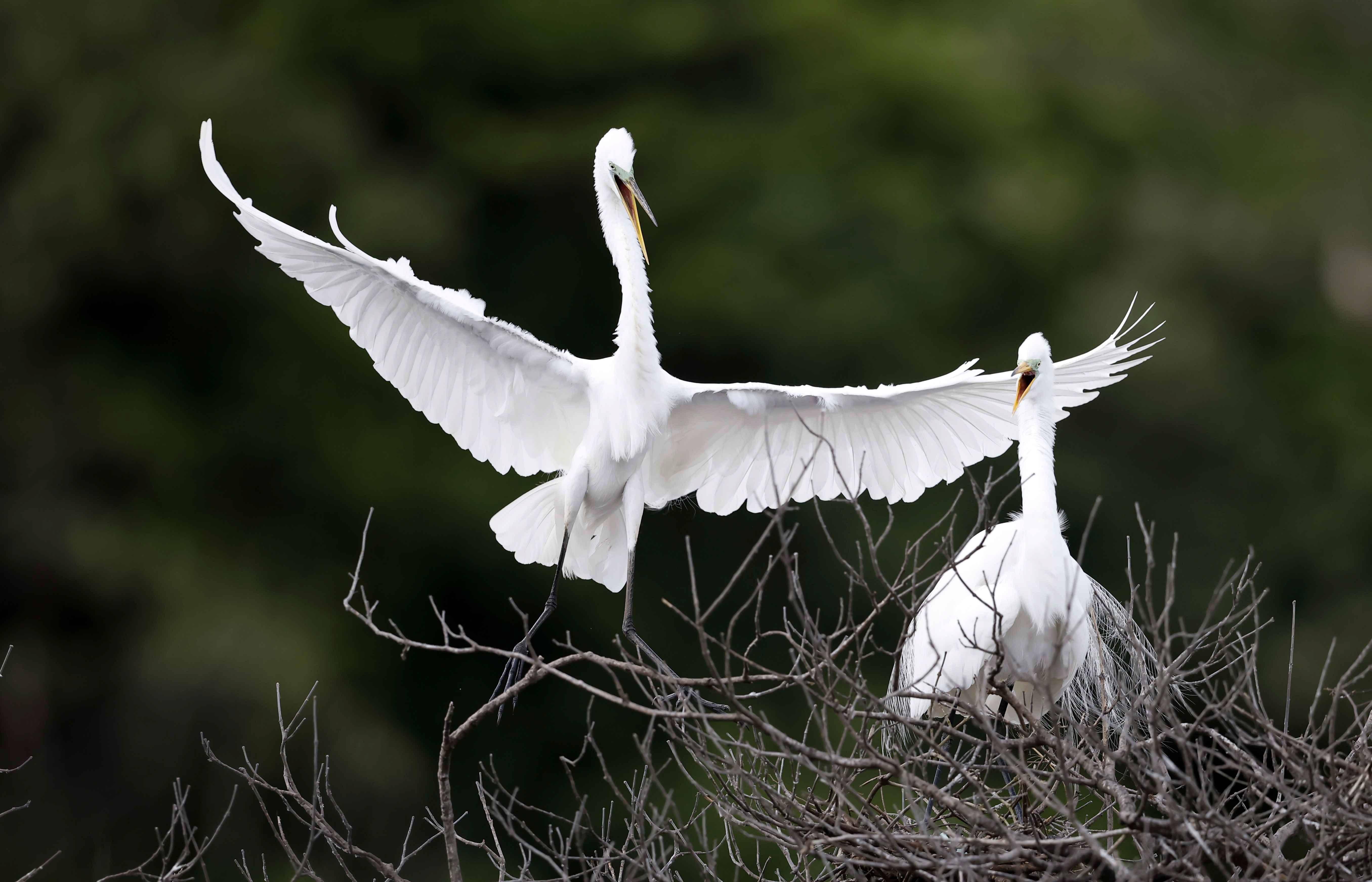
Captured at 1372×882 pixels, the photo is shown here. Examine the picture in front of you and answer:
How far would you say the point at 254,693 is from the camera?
533 cm

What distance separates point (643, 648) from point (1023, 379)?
792mm

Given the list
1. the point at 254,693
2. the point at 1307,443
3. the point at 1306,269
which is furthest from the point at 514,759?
the point at 1306,269

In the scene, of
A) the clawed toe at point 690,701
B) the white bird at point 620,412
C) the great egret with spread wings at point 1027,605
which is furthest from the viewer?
the white bird at point 620,412

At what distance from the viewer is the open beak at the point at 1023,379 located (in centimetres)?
244

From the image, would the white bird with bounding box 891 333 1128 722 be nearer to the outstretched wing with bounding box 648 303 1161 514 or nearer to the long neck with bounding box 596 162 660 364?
the outstretched wing with bounding box 648 303 1161 514

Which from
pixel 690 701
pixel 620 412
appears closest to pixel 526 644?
pixel 690 701

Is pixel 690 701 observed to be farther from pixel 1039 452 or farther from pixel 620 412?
pixel 1039 452

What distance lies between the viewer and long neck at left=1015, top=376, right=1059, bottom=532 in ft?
7.72

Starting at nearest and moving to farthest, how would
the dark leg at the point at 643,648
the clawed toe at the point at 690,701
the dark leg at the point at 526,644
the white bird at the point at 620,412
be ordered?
the clawed toe at the point at 690,701 < the dark leg at the point at 643,648 < the dark leg at the point at 526,644 < the white bird at the point at 620,412

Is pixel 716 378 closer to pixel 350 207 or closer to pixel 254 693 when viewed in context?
pixel 350 207

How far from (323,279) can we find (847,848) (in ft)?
4.47

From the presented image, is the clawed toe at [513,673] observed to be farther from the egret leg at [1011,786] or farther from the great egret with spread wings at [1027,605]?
the egret leg at [1011,786]

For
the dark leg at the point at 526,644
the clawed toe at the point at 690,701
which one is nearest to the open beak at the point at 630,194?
the dark leg at the point at 526,644

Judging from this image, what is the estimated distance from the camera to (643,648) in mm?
2496
